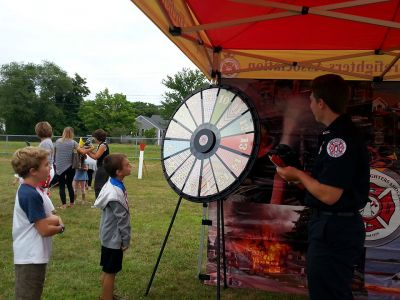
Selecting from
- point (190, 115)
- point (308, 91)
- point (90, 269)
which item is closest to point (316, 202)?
point (190, 115)

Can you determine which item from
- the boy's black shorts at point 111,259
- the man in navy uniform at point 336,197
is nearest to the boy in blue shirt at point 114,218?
the boy's black shorts at point 111,259

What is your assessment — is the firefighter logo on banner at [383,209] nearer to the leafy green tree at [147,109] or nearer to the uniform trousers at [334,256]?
the uniform trousers at [334,256]

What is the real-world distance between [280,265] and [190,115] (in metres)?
1.82

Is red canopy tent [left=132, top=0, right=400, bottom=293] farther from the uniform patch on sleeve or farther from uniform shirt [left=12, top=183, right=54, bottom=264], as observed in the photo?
uniform shirt [left=12, top=183, right=54, bottom=264]

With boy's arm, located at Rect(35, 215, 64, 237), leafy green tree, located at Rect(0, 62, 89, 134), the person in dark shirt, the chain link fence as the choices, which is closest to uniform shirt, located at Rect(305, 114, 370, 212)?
boy's arm, located at Rect(35, 215, 64, 237)

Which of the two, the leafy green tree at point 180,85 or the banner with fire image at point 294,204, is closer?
the banner with fire image at point 294,204

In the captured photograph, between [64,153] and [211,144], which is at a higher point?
[211,144]

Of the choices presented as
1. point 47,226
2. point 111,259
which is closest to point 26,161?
point 47,226

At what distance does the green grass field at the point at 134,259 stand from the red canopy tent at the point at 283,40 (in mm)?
2265

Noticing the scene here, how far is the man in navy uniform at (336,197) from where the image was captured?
227cm

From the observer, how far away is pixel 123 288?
4.41 metres

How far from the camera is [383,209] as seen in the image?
4160mm

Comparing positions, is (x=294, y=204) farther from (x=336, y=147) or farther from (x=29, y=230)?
(x=29, y=230)

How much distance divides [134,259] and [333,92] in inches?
151
